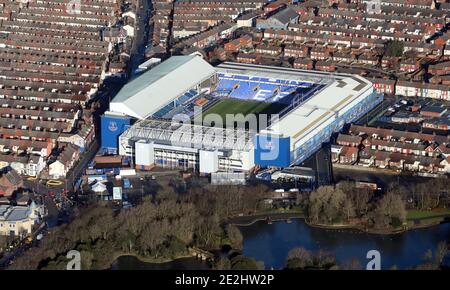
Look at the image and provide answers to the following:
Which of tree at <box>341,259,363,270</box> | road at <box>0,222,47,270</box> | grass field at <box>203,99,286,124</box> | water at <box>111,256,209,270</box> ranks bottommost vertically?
water at <box>111,256,209,270</box>

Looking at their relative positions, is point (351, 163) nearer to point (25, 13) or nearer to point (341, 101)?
point (341, 101)

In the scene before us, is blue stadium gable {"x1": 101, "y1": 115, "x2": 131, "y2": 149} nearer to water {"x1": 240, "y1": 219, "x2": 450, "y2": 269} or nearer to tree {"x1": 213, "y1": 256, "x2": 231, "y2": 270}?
water {"x1": 240, "y1": 219, "x2": 450, "y2": 269}

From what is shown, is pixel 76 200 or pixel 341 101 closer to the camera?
pixel 76 200

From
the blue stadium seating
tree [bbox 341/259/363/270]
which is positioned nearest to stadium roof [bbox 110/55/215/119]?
the blue stadium seating

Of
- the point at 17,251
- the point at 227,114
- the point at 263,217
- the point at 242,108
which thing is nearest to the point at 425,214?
the point at 263,217

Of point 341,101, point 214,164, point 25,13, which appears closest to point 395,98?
point 341,101

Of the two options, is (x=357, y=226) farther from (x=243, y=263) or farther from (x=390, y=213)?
(x=243, y=263)
